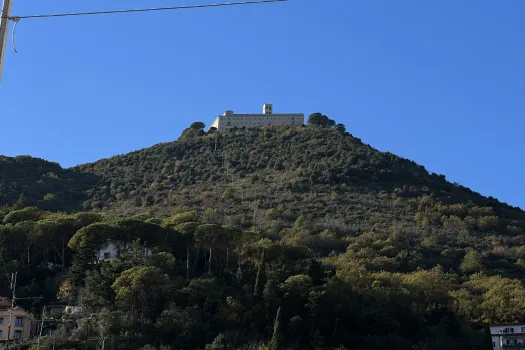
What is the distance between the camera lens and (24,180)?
91.4 metres

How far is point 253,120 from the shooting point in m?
125

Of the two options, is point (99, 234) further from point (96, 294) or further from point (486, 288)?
point (486, 288)

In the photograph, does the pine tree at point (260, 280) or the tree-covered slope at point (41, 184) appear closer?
the pine tree at point (260, 280)

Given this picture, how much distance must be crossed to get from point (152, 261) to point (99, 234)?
220 inches

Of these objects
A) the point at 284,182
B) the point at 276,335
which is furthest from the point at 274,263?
the point at 284,182

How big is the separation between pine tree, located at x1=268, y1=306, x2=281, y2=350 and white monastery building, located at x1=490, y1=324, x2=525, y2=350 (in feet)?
49.3

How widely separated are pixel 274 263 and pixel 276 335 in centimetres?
959

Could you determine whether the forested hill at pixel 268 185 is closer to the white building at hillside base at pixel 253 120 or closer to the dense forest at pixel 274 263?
the dense forest at pixel 274 263

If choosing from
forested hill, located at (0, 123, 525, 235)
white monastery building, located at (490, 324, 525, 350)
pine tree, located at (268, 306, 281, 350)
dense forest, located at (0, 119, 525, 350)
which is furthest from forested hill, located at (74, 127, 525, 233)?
pine tree, located at (268, 306, 281, 350)

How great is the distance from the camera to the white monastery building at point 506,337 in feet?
160

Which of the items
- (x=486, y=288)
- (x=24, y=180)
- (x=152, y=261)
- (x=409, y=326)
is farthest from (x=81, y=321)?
(x=24, y=180)

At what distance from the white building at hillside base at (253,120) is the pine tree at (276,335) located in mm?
80970

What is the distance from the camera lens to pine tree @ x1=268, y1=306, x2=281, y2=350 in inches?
1575

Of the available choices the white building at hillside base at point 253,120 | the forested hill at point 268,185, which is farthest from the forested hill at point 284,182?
the white building at hillside base at point 253,120
